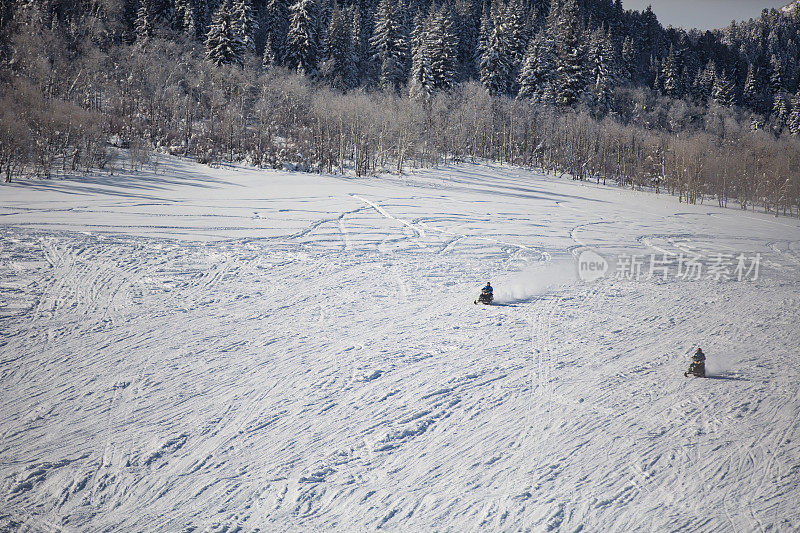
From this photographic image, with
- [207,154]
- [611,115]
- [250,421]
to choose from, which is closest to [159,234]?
[250,421]

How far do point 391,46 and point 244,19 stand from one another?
17181 mm

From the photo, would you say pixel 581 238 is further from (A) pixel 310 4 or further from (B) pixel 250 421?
(A) pixel 310 4

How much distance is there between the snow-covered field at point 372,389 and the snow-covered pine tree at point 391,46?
48.0 m

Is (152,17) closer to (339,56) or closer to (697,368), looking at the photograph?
Result: (339,56)

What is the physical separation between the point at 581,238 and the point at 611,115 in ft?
157

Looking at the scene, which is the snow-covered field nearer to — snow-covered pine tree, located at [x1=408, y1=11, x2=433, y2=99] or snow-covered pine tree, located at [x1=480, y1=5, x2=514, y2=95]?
snow-covered pine tree, located at [x1=408, y1=11, x2=433, y2=99]

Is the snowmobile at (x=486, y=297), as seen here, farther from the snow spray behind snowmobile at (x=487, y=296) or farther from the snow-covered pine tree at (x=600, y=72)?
the snow-covered pine tree at (x=600, y=72)

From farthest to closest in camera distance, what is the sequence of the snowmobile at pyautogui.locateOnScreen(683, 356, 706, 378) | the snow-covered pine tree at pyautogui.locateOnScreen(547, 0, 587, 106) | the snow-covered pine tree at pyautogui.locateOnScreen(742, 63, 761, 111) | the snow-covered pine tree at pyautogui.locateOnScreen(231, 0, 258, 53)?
the snow-covered pine tree at pyautogui.locateOnScreen(742, 63, 761, 111) < the snow-covered pine tree at pyautogui.locateOnScreen(547, 0, 587, 106) < the snow-covered pine tree at pyautogui.locateOnScreen(231, 0, 258, 53) < the snowmobile at pyautogui.locateOnScreen(683, 356, 706, 378)

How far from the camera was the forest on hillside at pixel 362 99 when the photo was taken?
34812 mm

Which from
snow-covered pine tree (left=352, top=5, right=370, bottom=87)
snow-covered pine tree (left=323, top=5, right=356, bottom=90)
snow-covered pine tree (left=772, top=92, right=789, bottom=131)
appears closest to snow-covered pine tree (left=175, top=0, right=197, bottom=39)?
snow-covered pine tree (left=323, top=5, right=356, bottom=90)

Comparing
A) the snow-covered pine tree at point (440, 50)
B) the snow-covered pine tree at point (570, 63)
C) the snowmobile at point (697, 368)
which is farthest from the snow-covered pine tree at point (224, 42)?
the snowmobile at point (697, 368)

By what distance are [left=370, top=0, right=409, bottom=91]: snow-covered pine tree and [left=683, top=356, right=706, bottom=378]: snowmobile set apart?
176 feet

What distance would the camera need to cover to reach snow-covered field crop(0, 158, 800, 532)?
15.0 ft

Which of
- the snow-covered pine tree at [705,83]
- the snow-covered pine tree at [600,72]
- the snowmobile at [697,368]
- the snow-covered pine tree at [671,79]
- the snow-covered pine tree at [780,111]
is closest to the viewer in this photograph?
the snowmobile at [697,368]
